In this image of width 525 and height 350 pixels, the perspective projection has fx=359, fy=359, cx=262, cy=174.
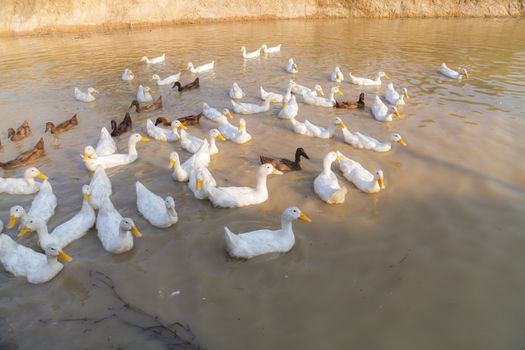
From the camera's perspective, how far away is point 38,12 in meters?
28.0

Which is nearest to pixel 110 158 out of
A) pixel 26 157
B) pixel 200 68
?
pixel 26 157

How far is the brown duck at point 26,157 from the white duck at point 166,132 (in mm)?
2518

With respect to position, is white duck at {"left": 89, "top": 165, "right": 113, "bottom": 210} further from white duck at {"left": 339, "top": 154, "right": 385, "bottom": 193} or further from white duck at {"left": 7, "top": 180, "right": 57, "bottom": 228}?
white duck at {"left": 339, "top": 154, "right": 385, "bottom": 193}

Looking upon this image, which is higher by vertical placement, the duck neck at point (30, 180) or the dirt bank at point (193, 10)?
the dirt bank at point (193, 10)

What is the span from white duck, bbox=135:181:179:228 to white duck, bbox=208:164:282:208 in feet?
2.45

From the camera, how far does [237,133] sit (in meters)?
8.97

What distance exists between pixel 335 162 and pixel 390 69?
28.6 ft

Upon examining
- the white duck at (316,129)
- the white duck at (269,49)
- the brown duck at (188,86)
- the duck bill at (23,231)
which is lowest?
the duck bill at (23,231)

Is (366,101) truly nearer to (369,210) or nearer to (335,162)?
(335,162)

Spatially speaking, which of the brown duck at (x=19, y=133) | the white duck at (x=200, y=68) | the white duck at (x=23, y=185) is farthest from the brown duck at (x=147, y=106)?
the white duck at (x=23, y=185)

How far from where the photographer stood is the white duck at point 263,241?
5.15m

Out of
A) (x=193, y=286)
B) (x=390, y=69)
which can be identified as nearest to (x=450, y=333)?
(x=193, y=286)

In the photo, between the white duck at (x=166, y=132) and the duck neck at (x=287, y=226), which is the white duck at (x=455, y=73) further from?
the duck neck at (x=287, y=226)

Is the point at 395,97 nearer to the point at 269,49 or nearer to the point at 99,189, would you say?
the point at 99,189
